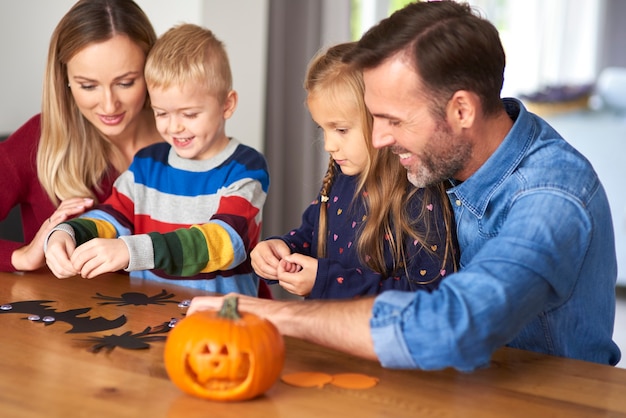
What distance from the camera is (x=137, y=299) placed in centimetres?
186

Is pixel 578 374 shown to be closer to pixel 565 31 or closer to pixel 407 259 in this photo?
pixel 407 259

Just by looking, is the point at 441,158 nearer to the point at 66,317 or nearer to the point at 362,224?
the point at 362,224

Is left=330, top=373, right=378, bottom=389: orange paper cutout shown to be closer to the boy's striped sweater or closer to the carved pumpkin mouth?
the carved pumpkin mouth

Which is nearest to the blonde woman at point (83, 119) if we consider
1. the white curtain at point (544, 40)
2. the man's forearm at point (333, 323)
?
the man's forearm at point (333, 323)

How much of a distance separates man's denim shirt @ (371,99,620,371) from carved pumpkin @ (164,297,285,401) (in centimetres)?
19

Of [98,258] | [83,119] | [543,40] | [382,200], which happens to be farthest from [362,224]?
[543,40]

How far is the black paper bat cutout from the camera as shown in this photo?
166cm

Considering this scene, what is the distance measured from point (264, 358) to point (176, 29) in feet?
4.15

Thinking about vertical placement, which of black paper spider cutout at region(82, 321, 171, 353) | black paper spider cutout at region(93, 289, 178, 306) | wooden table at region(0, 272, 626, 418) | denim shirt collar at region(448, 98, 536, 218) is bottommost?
black paper spider cutout at region(93, 289, 178, 306)

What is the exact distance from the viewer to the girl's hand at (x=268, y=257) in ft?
6.46

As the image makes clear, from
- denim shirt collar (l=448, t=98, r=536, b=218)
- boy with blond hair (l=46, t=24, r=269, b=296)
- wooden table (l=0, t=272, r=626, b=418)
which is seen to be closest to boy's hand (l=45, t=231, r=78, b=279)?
boy with blond hair (l=46, t=24, r=269, b=296)

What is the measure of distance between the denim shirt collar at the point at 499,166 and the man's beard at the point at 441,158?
4 cm

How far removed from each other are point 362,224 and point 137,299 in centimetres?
55

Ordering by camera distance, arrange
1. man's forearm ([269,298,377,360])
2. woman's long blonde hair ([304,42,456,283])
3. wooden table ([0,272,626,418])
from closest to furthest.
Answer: wooden table ([0,272,626,418]), man's forearm ([269,298,377,360]), woman's long blonde hair ([304,42,456,283])
